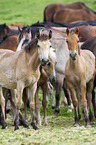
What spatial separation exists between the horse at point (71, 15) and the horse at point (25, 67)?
13.7 metres

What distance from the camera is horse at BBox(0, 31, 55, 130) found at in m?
5.68

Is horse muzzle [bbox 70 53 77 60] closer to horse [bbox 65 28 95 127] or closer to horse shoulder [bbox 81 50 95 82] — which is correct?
horse [bbox 65 28 95 127]

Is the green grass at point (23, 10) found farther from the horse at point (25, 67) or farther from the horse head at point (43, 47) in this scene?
the horse head at point (43, 47)

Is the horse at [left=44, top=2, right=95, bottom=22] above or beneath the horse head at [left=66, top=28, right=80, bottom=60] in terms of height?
above

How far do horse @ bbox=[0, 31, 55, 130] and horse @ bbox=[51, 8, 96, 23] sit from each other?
1369 centimetres

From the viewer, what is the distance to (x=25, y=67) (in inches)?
232

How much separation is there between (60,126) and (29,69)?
4.58ft

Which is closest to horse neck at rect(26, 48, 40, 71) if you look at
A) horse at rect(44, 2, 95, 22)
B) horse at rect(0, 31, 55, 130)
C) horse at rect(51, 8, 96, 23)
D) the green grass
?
horse at rect(0, 31, 55, 130)

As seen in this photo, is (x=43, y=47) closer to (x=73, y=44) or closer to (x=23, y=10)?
(x=73, y=44)

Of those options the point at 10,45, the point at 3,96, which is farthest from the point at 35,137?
the point at 10,45

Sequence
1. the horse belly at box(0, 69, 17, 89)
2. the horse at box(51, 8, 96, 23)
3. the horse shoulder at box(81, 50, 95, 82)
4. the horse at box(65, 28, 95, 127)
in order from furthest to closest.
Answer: the horse at box(51, 8, 96, 23) < the horse shoulder at box(81, 50, 95, 82) < the horse belly at box(0, 69, 17, 89) < the horse at box(65, 28, 95, 127)

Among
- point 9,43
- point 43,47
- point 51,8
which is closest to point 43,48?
point 43,47

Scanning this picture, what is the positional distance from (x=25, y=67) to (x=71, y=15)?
47.1ft

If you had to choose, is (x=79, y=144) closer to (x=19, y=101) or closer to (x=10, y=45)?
(x=19, y=101)
